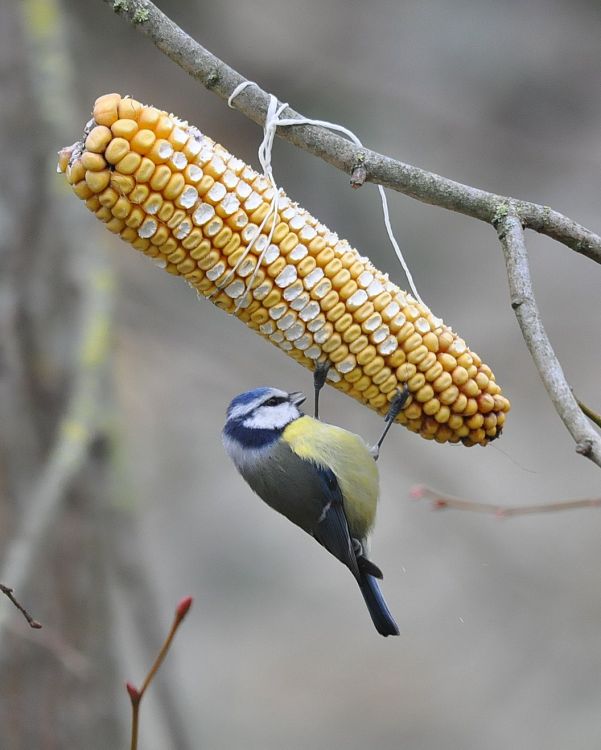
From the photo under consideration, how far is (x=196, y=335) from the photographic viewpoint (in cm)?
532

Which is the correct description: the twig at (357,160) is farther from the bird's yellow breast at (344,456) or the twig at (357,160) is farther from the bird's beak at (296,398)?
the bird's yellow breast at (344,456)

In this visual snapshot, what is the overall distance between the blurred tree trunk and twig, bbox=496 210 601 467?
207cm

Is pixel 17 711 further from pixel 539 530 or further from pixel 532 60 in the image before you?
pixel 532 60

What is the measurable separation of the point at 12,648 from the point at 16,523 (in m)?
0.42

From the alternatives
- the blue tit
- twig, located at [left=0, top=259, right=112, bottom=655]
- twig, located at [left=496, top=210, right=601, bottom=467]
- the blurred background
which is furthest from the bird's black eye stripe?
the blurred background

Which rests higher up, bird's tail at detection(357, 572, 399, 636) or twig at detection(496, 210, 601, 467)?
twig at detection(496, 210, 601, 467)

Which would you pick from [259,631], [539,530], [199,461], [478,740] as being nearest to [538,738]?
[478,740]

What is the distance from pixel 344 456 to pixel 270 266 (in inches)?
31.7

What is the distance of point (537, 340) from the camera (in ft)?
4.82

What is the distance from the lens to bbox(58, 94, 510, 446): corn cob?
1661 millimetres

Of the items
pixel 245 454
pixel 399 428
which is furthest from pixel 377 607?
pixel 399 428

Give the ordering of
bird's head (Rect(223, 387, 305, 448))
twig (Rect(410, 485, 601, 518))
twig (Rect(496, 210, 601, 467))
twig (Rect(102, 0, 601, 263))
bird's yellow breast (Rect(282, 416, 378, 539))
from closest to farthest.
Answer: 1. twig (Rect(496, 210, 601, 467))
2. twig (Rect(102, 0, 601, 263))
3. twig (Rect(410, 485, 601, 518))
4. bird's head (Rect(223, 387, 305, 448))
5. bird's yellow breast (Rect(282, 416, 378, 539))

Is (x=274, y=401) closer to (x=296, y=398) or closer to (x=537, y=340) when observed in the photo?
(x=296, y=398)

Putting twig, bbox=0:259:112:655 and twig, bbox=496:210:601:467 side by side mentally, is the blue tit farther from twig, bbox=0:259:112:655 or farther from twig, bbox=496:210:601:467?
twig, bbox=496:210:601:467
